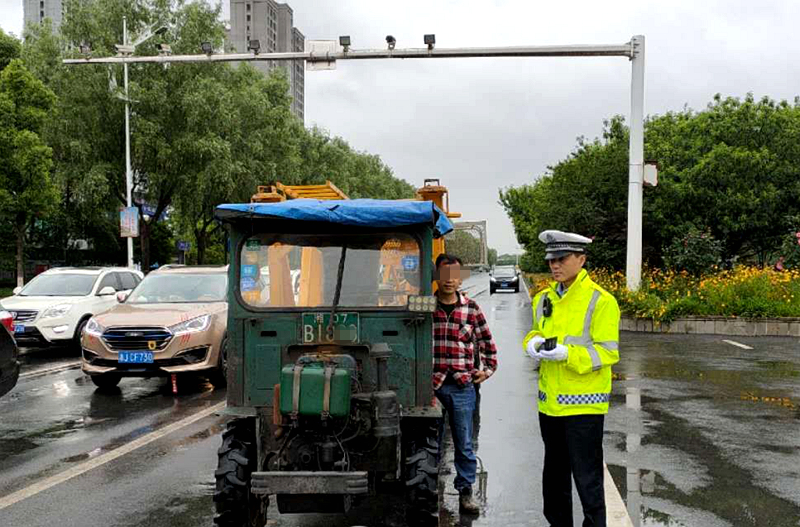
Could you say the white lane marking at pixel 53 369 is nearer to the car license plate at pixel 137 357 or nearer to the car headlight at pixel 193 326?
the car license plate at pixel 137 357

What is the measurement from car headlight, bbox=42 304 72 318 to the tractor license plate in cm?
1180

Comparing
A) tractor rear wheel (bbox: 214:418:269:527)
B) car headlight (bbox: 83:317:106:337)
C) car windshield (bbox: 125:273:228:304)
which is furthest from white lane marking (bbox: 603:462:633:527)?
car windshield (bbox: 125:273:228:304)

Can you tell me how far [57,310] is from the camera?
15.2 metres

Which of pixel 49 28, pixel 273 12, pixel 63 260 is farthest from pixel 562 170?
pixel 273 12

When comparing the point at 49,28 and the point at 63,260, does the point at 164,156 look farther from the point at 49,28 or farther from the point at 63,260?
the point at 63,260

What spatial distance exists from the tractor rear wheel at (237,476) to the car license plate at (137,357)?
577 centimetres

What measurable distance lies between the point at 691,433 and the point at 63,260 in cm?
3823

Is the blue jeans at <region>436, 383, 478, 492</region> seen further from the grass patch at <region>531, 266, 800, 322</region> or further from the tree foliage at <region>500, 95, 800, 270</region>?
the tree foliage at <region>500, 95, 800, 270</region>

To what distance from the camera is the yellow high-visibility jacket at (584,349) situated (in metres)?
4.28

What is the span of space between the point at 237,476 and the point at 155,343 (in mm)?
6064

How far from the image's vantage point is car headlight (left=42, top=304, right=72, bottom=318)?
1509 centimetres

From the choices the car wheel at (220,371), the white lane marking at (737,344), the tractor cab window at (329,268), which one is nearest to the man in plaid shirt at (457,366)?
the tractor cab window at (329,268)

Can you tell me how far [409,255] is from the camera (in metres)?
5.01

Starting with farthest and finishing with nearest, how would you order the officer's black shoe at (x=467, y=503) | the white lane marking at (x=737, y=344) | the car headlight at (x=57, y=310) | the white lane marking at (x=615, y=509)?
1. the white lane marking at (x=737, y=344)
2. the car headlight at (x=57, y=310)
3. the officer's black shoe at (x=467, y=503)
4. the white lane marking at (x=615, y=509)
